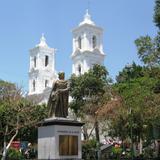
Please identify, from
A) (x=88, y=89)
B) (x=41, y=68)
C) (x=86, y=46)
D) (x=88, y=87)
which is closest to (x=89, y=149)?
(x=88, y=89)

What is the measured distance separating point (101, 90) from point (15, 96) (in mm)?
13711

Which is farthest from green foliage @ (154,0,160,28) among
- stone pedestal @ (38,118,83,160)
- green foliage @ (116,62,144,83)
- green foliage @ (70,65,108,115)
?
green foliage @ (116,62,144,83)

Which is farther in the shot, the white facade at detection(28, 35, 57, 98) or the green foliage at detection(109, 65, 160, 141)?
the white facade at detection(28, 35, 57, 98)

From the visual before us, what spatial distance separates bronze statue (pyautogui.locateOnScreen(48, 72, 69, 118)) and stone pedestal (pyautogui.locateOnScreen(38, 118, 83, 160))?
0.51 m

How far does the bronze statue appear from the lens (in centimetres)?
2011

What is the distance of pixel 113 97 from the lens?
44.7 meters

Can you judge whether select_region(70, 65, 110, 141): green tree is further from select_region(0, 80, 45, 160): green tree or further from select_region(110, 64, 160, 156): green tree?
select_region(0, 80, 45, 160): green tree

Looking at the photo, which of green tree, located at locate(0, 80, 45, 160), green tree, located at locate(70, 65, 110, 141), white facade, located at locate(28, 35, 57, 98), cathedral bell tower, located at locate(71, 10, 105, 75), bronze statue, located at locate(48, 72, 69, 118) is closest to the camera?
bronze statue, located at locate(48, 72, 69, 118)

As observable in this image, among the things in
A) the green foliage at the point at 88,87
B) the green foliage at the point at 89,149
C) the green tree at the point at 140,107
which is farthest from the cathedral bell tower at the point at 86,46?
the green tree at the point at 140,107

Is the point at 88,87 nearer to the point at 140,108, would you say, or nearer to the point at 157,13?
the point at 140,108

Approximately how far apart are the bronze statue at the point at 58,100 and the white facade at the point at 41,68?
6647 cm

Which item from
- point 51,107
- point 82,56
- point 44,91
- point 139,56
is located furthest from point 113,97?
point 44,91

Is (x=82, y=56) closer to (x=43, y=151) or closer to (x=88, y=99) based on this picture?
(x=88, y=99)

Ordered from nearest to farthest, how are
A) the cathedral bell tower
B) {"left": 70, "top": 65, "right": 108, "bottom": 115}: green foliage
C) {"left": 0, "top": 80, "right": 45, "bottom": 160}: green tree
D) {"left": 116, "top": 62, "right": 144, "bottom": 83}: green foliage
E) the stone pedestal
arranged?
1. the stone pedestal
2. {"left": 0, "top": 80, "right": 45, "bottom": 160}: green tree
3. {"left": 70, "top": 65, "right": 108, "bottom": 115}: green foliage
4. {"left": 116, "top": 62, "right": 144, "bottom": 83}: green foliage
5. the cathedral bell tower
